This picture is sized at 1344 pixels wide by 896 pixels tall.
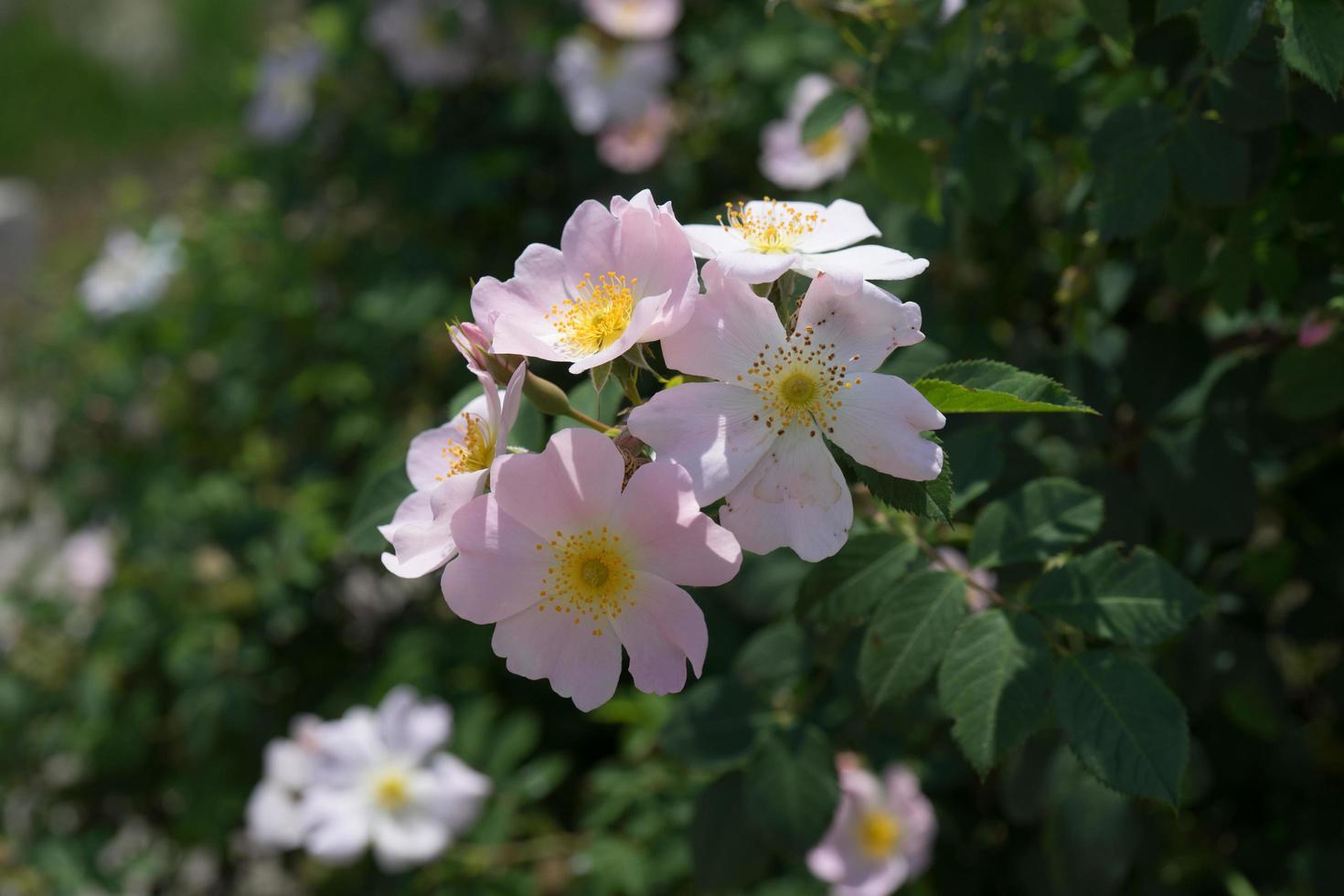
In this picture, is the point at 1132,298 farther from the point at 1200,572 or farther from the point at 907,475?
the point at 907,475

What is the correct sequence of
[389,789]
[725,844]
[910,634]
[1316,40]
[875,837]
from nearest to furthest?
1. [1316,40]
2. [910,634]
3. [725,844]
4. [875,837]
5. [389,789]

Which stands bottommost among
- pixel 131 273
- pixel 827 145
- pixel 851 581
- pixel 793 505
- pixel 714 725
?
pixel 131 273

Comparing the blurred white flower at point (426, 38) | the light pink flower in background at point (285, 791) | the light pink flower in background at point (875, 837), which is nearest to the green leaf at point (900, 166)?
the light pink flower in background at point (875, 837)

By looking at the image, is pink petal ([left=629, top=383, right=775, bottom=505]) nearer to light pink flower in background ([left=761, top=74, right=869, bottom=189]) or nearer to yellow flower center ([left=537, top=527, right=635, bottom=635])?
yellow flower center ([left=537, top=527, right=635, bottom=635])

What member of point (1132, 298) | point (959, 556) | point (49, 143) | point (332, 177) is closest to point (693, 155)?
point (332, 177)

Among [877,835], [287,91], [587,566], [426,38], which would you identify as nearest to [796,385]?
[587,566]

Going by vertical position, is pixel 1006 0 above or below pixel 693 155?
above

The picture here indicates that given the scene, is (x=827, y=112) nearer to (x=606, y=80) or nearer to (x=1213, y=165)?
(x=1213, y=165)

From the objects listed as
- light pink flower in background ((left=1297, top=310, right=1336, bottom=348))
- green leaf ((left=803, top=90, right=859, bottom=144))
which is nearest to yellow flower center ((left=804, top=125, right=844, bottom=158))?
green leaf ((left=803, top=90, right=859, bottom=144))
